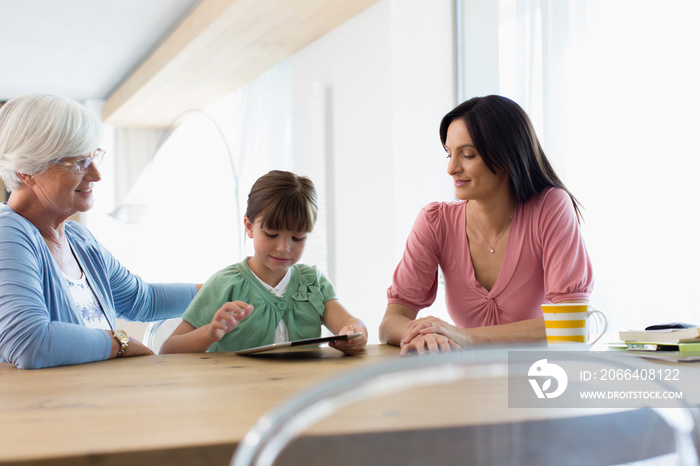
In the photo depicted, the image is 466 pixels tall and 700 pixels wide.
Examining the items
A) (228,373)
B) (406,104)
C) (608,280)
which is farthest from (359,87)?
(228,373)

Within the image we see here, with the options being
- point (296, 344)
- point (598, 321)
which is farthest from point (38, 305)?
point (598, 321)

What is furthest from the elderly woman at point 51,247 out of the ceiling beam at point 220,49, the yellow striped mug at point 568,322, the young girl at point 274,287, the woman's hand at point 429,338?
the ceiling beam at point 220,49

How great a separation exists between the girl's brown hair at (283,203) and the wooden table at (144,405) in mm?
455

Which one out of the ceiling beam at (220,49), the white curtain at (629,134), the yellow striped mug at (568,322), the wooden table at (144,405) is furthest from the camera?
the ceiling beam at (220,49)

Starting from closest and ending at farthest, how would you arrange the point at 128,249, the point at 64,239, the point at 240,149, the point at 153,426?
the point at 153,426
the point at 64,239
the point at 240,149
the point at 128,249

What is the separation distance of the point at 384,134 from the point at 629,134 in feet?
4.83

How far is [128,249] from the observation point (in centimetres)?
795

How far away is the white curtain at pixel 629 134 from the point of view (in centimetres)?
218

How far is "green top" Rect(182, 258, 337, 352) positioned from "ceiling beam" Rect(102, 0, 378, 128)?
2423mm

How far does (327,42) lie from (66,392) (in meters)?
3.68

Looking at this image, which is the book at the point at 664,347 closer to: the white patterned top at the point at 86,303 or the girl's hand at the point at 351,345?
the girl's hand at the point at 351,345

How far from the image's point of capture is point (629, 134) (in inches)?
94.1

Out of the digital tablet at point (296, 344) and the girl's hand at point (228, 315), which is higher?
the girl's hand at point (228, 315)

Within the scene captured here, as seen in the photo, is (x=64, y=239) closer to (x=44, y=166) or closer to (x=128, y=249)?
(x=44, y=166)
